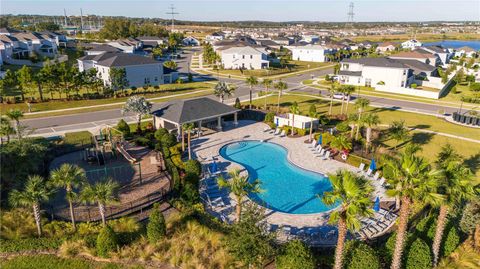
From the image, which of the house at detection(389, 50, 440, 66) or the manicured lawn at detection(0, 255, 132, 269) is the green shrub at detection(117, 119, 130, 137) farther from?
the house at detection(389, 50, 440, 66)

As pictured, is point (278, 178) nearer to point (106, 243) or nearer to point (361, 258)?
point (361, 258)

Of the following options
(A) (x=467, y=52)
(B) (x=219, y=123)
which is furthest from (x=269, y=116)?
(A) (x=467, y=52)

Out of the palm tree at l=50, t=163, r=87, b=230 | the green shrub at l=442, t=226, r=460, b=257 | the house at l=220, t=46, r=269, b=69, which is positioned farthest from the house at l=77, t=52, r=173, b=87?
the green shrub at l=442, t=226, r=460, b=257

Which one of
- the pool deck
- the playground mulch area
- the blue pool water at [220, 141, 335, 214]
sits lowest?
the blue pool water at [220, 141, 335, 214]

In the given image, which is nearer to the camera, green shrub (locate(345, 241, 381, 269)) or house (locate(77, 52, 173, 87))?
green shrub (locate(345, 241, 381, 269))

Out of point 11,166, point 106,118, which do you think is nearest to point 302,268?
point 11,166

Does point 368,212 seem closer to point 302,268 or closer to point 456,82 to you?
point 302,268
